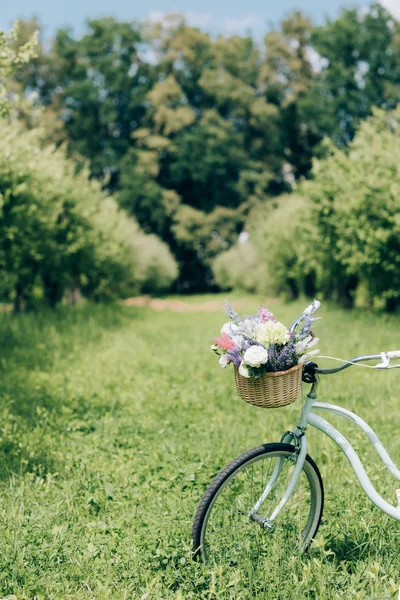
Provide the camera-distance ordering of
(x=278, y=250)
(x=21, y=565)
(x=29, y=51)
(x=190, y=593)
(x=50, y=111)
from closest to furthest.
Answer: (x=190, y=593) → (x=21, y=565) → (x=29, y=51) → (x=278, y=250) → (x=50, y=111)

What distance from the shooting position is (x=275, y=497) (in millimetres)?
3770

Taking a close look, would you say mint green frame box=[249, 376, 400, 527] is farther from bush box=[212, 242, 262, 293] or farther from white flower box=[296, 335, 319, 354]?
bush box=[212, 242, 262, 293]

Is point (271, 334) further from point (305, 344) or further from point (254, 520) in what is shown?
point (254, 520)

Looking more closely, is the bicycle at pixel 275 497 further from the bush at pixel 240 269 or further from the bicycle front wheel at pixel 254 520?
the bush at pixel 240 269

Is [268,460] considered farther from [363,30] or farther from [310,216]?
[363,30]

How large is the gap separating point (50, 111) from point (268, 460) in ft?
145

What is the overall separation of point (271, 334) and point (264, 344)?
0.07 meters

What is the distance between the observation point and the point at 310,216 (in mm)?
18125

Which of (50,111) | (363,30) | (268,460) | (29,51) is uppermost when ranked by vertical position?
(363,30)

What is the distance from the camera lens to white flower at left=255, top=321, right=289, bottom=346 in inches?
131

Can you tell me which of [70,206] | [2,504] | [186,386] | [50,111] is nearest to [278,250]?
[70,206]

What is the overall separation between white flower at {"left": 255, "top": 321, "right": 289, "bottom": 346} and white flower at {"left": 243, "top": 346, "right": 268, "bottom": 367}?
0.46 feet

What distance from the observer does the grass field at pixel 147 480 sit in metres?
3.63

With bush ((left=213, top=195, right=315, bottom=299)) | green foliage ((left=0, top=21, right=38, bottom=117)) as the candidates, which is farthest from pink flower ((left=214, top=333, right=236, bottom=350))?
bush ((left=213, top=195, right=315, bottom=299))
